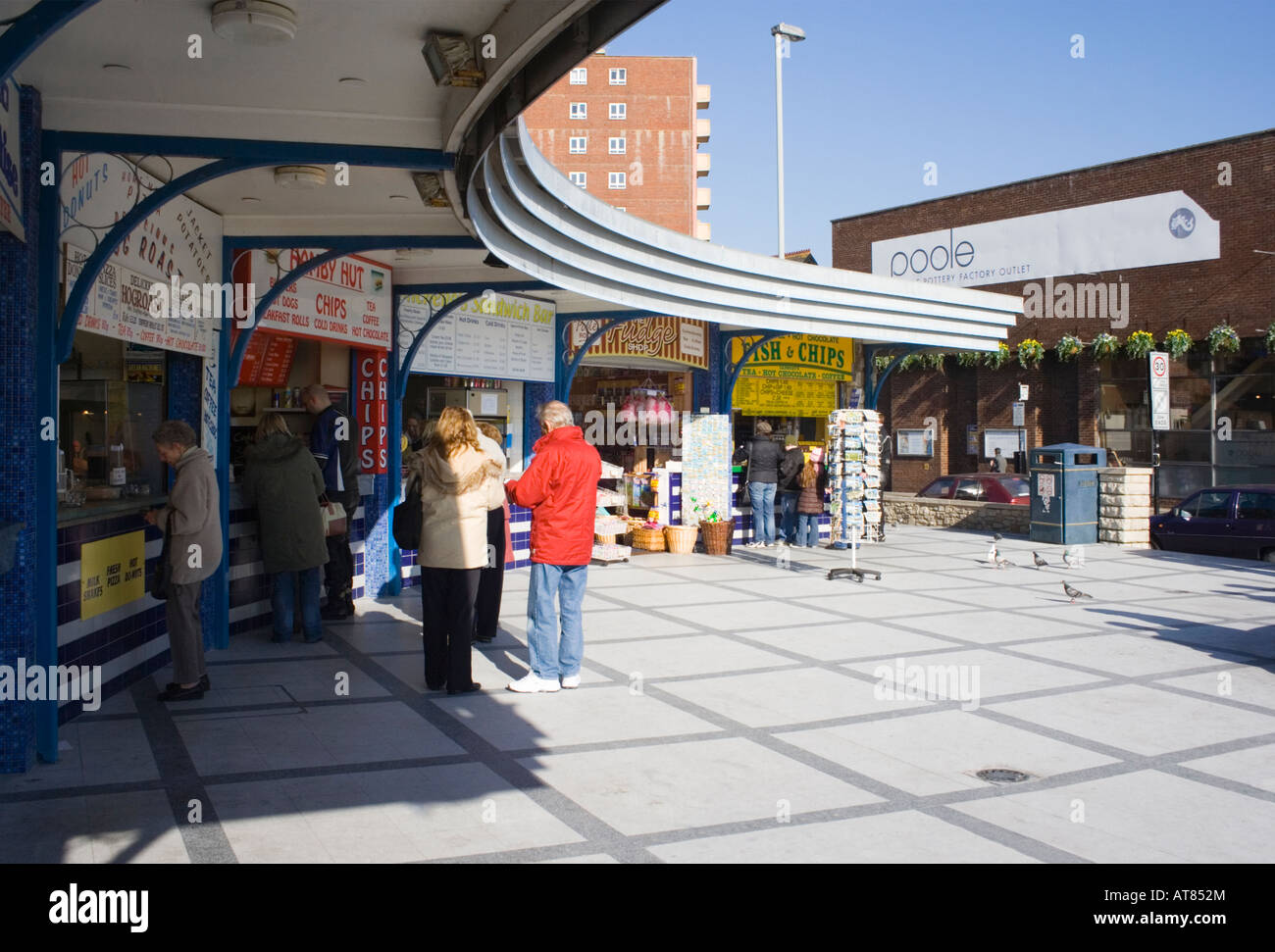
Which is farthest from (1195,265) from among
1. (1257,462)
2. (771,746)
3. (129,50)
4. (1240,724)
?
(129,50)

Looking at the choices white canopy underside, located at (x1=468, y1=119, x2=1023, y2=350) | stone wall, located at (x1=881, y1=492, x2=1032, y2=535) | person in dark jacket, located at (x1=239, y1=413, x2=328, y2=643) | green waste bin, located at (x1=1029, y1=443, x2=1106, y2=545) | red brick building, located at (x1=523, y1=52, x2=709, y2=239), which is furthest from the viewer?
red brick building, located at (x1=523, y1=52, x2=709, y2=239)

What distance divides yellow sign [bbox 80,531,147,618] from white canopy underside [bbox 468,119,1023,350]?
3.14 meters

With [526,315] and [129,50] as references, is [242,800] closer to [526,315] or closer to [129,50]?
[129,50]

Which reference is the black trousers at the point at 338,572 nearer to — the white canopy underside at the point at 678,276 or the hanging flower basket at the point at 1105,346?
the white canopy underside at the point at 678,276

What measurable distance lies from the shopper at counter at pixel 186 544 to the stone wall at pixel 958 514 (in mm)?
14465

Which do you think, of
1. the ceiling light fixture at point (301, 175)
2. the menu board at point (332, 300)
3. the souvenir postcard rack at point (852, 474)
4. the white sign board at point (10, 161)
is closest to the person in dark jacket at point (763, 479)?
the souvenir postcard rack at point (852, 474)

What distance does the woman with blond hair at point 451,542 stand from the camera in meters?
6.95

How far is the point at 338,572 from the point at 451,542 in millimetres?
3083

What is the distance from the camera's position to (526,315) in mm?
13578

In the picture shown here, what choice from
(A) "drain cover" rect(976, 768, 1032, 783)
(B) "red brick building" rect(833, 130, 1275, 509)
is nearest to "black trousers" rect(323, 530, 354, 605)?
(A) "drain cover" rect(976, 768, 1032, 783)

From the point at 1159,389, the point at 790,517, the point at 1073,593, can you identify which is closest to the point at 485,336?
the point at 790,517

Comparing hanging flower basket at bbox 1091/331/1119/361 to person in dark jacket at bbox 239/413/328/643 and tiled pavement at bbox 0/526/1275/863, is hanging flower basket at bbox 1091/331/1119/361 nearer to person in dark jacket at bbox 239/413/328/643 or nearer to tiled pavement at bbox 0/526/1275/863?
tiled pavement at bbox 0/526/1275/863

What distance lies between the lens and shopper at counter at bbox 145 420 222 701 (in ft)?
21.8
